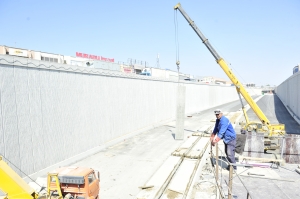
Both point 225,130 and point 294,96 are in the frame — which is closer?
point 225,130

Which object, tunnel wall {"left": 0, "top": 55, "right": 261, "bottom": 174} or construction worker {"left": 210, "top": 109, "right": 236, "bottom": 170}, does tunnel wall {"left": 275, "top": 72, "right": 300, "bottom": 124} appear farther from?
construction worker {"left": 210, "top": 109, "right": 236, "bottom": 170}

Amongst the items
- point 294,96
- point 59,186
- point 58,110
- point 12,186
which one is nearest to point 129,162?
point 58,110

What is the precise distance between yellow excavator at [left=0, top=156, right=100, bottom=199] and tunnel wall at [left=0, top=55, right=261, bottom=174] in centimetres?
291

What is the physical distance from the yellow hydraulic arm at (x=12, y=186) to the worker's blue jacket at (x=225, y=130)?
6.14 metres

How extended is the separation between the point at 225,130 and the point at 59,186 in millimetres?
5680

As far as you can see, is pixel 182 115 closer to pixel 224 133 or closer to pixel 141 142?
pixel 141 142

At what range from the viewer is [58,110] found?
10.4 metres

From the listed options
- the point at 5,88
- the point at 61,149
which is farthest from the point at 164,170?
the point at 5,88

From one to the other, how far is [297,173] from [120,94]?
11200 mm

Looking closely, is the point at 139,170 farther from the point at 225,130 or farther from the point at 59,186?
the point at 59,186

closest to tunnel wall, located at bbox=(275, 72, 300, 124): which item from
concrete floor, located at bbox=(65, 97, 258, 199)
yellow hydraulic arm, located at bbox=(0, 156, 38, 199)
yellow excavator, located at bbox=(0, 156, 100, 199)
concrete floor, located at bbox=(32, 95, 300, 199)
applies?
concrete floor, located at bbox=(65, 97, 258, 199)

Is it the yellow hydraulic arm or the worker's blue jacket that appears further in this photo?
the worker's blue jacket

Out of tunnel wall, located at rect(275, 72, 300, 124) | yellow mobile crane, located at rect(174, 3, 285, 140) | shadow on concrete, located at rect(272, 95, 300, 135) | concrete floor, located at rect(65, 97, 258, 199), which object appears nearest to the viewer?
concrete floor, located at rect(65, 97, 258, 199)

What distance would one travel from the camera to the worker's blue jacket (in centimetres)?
796
